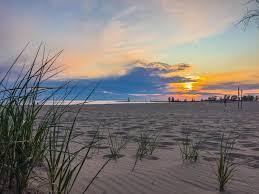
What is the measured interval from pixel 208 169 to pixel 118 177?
1.20 m

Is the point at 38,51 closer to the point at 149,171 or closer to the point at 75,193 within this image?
the point at 75,193

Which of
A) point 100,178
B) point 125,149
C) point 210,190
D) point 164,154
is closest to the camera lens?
point 210,190

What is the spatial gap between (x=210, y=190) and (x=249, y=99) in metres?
56.6

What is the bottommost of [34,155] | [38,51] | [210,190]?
[210,190]

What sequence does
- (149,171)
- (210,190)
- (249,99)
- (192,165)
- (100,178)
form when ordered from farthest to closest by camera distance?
(249,99), (192,165), (149,171), (100,178), (210,190)

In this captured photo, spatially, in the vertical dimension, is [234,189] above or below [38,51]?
below

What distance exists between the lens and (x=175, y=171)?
4.53m

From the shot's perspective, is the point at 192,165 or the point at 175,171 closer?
the point at 175,171

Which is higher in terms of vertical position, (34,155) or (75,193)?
(34,155)

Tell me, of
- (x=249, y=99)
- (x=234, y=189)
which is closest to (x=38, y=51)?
(x=234, y=189)

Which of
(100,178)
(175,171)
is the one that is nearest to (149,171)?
(175,171)

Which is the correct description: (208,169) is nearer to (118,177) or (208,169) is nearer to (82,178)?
(118,177)

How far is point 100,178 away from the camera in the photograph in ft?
13.5

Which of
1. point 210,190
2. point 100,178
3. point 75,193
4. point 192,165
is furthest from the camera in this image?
point 192,165
